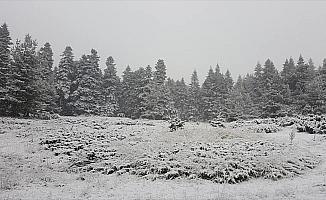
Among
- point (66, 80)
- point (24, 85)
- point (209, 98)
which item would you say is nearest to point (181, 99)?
point (209, 98)

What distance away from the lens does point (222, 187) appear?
42.5 feet

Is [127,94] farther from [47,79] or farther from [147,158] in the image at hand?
[147,158]

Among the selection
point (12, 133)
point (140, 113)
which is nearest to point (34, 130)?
point (12, 133)

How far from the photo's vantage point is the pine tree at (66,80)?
55719 mm

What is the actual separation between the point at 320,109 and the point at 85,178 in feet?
139

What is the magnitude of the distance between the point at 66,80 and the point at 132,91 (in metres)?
13.0

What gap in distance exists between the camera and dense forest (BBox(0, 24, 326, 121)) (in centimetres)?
3769

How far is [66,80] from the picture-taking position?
2231 inches

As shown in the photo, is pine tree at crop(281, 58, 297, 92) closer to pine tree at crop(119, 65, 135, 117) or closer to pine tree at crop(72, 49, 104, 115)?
pine tree at crop(119, 65, 135, 117)

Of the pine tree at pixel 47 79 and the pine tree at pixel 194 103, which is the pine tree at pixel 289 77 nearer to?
the pine tree at pixel 194 103

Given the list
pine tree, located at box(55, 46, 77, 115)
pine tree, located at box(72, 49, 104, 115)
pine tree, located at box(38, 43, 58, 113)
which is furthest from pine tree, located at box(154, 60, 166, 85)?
pine tree, located at box(38, 43, 58, 113)

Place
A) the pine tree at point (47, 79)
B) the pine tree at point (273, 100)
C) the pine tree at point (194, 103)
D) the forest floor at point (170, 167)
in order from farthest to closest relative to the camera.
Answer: the pine tree at point (194, 103)
the pine tree at point (273, 100)
the pine tree at point (47, 79)
the forest floor at point (170, 167)

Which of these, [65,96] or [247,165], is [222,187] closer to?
[247,165]

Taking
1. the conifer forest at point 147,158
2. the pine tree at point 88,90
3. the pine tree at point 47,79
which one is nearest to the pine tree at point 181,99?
the pine tree at point 88,90
